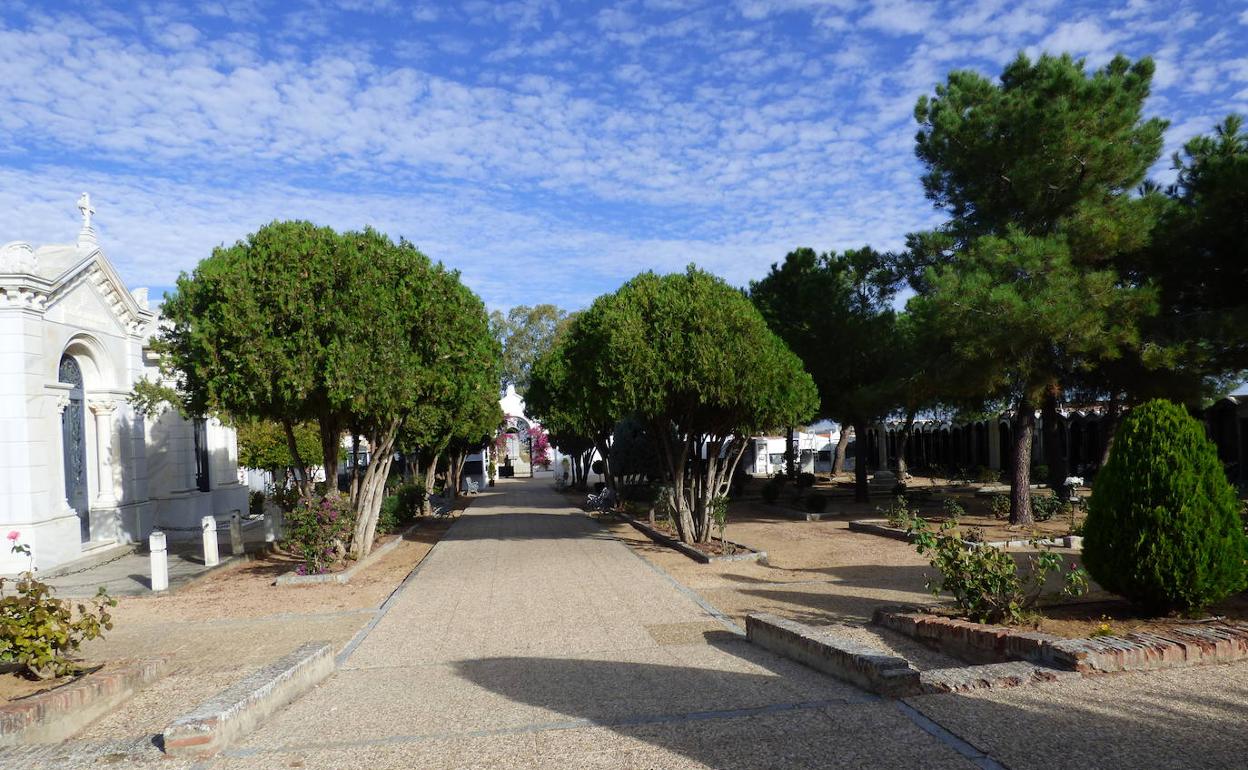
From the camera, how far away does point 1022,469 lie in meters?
17.8

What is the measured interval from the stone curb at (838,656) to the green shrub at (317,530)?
775cm

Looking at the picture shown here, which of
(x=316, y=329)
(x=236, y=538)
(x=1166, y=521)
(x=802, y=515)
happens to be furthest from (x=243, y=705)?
(x=802, y=515)

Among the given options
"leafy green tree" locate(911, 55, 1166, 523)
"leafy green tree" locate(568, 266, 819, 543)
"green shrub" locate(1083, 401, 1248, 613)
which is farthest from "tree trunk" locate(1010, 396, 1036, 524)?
"green shrub" locate(1083, 401, 1248, 613)

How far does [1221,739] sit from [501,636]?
606 cm

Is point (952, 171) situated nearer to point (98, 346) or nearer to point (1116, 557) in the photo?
point (1116, 557)

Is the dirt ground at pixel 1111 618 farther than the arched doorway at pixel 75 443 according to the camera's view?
No

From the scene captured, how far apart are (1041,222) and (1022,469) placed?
4.97 meters

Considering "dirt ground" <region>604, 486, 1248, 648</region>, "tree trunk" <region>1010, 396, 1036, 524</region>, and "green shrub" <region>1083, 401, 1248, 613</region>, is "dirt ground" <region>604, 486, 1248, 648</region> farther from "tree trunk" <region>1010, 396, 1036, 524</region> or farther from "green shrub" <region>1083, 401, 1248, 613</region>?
"tree trunk" <region>1010, 396, 1036, 524</region>

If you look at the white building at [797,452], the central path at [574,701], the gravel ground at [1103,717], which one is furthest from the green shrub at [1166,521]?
the white building at [797,452]

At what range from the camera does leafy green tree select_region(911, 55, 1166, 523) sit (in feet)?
49.4

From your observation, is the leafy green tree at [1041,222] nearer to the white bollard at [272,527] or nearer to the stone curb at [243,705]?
the stone curb at [243,705]

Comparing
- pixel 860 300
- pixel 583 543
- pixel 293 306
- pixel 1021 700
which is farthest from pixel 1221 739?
pixel 860 300

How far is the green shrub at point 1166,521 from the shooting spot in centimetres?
645

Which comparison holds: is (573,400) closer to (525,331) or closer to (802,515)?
(802,515)
